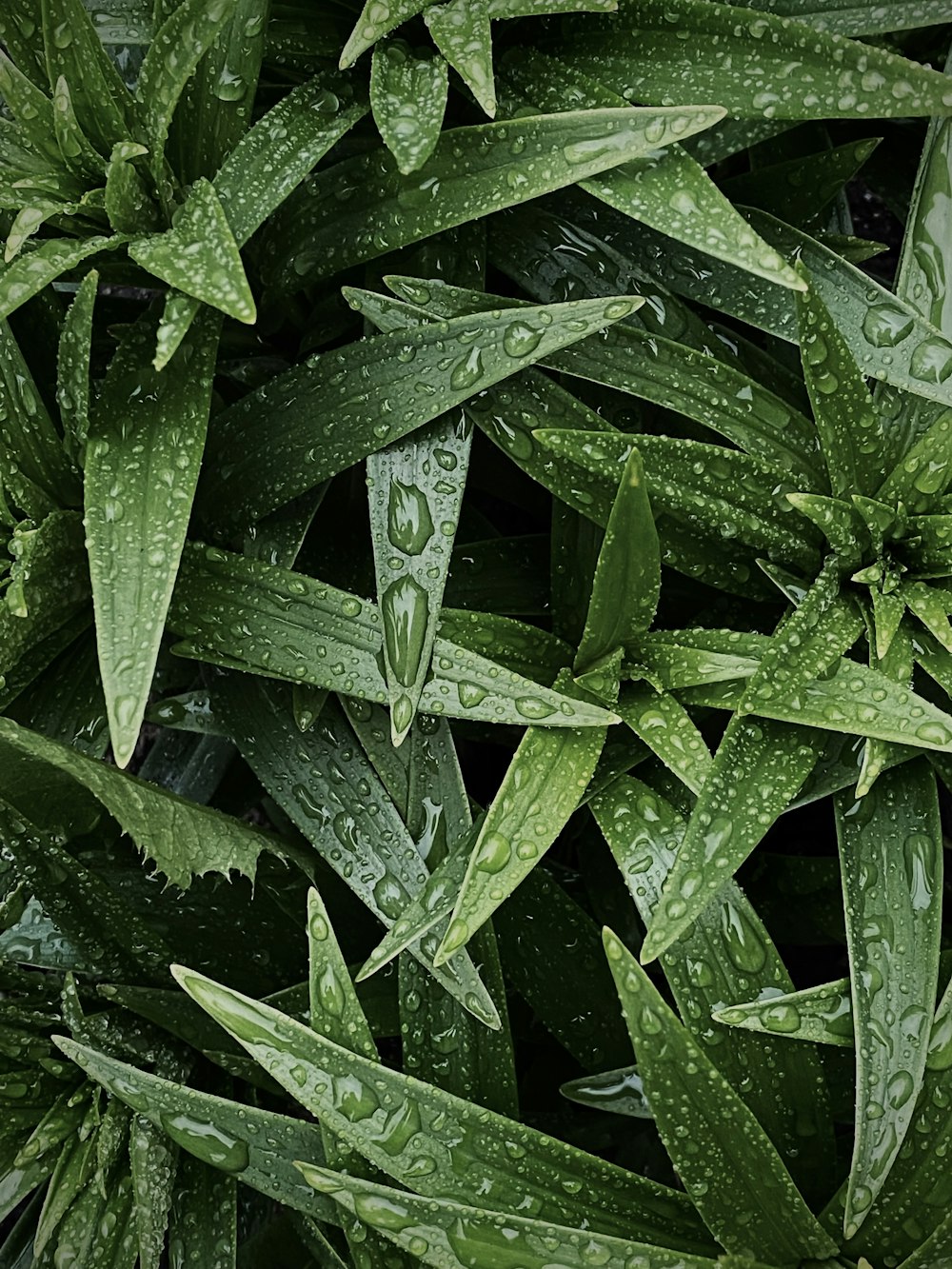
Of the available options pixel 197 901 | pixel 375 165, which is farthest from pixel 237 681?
pixel 375 165

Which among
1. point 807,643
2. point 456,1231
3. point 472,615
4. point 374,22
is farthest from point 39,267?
point 456,1231

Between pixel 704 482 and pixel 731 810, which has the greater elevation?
pixel 704 482

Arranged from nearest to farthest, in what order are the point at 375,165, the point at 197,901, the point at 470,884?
the point at 470,884, the point at 375,165, the point at 197,901

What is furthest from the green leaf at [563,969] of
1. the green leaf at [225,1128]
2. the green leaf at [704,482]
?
the green leaf at [704,482]

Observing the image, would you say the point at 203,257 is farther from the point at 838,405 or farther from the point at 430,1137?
the point at 430,1137

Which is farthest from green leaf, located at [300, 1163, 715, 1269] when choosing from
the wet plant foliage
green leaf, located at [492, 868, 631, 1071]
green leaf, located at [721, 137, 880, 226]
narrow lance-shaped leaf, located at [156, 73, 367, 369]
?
green leaf, located at [721, 137, 880, 226]

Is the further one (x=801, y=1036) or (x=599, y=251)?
(x=599, y=251)

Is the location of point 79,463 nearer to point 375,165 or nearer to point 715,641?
point 375,165
